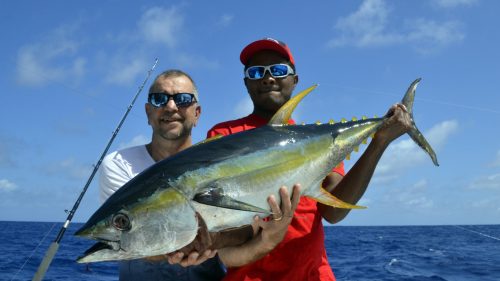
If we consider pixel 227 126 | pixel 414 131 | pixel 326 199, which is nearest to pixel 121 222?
pixel 326 199

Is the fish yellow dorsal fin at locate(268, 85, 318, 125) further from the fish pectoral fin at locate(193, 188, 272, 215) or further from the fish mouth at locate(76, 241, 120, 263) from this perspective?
the fish mouth at locate(76, 241, 120, 263)

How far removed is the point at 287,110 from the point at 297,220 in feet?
2.63

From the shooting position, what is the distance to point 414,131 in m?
3.25

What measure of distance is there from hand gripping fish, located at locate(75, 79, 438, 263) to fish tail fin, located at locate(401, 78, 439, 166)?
80 cm

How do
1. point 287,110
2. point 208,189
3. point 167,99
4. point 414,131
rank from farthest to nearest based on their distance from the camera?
point 167,99, point 414,131, point 287,110, point 208,189

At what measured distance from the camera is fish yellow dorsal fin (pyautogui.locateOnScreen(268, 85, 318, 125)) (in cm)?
276

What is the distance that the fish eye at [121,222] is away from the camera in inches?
84.6

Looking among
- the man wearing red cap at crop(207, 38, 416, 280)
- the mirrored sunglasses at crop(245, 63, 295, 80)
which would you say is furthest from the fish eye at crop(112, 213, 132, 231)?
the mirrored sunglasses at crop(245, 63, 295, 80)

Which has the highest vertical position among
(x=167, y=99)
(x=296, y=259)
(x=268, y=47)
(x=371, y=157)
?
(x=268, y=47)

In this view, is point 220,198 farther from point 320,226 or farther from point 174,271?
point 174,271

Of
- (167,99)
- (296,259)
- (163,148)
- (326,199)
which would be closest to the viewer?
(326,199)

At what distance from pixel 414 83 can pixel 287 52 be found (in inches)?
37.2

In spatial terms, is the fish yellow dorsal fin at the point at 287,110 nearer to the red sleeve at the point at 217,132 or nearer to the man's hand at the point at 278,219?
the man's hand at the point at 278,219

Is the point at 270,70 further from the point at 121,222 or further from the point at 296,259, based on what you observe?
the point at 121,222
